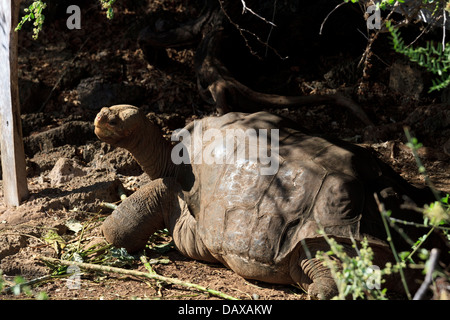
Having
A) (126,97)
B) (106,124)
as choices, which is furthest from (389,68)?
(106,124)

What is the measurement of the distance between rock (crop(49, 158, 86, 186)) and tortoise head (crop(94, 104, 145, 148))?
55.6 inches

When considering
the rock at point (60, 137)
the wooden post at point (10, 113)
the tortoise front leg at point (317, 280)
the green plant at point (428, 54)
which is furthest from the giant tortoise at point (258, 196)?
the rock at point (60, 137)

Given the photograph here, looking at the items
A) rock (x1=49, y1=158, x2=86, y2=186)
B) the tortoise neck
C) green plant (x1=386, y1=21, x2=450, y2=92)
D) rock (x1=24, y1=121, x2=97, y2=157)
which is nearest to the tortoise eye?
the tortoise neck

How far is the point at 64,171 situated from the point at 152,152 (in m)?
1.53

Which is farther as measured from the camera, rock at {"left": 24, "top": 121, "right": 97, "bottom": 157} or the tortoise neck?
rock at {"left": 24, "top": 121, "right": 97, "bottom": 157}

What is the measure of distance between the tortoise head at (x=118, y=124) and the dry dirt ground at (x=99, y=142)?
0.89m

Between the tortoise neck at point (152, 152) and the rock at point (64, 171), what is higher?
the tortoise neck at point (152, 152)

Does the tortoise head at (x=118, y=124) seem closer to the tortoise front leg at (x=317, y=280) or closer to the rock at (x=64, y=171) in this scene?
the rock at (x=64, y=171)

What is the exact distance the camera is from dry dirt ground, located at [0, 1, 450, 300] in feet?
13.6

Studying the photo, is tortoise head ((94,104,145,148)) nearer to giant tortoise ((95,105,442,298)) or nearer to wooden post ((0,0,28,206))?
giant tortoise ((95,105,442,298))

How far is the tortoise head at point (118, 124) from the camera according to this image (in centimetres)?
448

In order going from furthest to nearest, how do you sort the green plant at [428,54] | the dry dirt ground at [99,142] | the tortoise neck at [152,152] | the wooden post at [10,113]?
the wooden post at [10,113], the tortoise neck at [152,152], the dry dirt ground at [99,142], the green plant at [428,54]

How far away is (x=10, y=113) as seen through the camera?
5090mm

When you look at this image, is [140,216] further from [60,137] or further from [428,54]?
[428,54]
